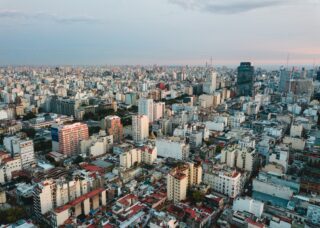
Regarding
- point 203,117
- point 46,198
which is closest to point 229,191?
point 46,198

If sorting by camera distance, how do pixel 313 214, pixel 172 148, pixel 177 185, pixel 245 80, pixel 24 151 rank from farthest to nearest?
pixel 245 80 → pixel 172 148 → pixel 24 151 → pixel 177 185 → pixel 313 214

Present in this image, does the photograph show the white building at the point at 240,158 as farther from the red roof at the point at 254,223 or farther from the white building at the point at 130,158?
the red roof at the point at 254,223

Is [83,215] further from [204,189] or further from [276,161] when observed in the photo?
[276,161]

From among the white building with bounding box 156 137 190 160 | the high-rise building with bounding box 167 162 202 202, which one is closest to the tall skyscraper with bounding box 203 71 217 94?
the white building with bounding box 156 137 190 160

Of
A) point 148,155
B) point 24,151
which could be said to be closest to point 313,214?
point 148,155

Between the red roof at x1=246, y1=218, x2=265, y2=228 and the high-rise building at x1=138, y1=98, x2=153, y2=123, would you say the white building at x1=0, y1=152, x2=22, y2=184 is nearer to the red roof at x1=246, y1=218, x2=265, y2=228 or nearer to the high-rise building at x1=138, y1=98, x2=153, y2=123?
the red roof at x1=246, y1=218, x2=265, y2=228

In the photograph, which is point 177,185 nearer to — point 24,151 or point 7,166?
point 7,166
